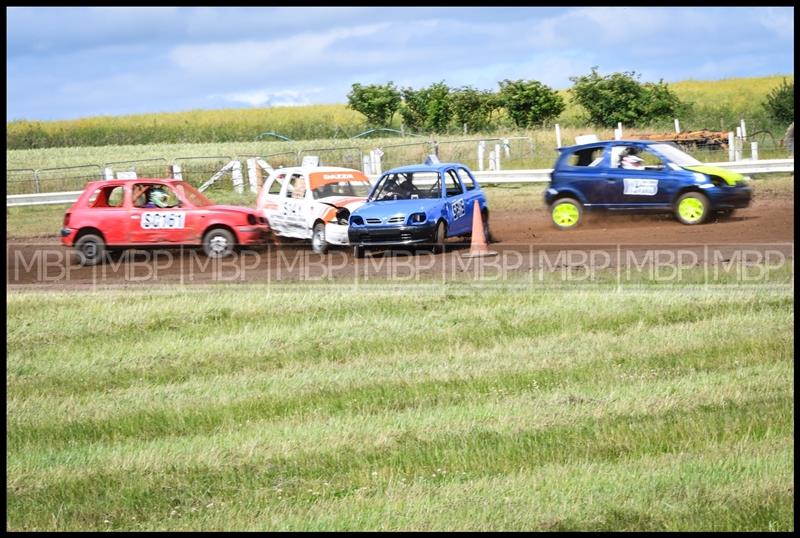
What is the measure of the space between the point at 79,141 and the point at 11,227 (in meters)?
41.7

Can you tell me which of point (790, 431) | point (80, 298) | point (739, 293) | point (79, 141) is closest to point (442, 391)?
point (790, 431)

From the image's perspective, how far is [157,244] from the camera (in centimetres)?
1961

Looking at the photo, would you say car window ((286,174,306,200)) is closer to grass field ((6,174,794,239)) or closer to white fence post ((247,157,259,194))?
grass field ((6,174,794,239))

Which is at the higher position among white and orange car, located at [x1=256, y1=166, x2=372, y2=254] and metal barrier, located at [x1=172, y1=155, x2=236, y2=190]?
metal barrier, located at [x1=172, y1=155, x2=236, y2=190]

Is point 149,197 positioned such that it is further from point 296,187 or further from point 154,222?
point 296,187

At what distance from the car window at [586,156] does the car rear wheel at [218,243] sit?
21.6 feet

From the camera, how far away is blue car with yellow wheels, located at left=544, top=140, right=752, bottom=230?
2058 centimetres

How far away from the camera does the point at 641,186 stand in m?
21.0

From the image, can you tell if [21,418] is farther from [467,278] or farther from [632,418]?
[467,278]

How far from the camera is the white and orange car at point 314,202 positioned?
1948 centimetres

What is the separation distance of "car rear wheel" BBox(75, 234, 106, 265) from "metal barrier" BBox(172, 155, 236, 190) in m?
10.8

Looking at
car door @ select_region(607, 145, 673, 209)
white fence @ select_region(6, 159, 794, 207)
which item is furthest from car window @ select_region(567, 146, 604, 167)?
white fence @ select_region(6, 159, 794, 207)

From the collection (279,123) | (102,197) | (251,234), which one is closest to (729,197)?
(251,234)

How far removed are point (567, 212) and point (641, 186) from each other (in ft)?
4.81
